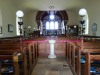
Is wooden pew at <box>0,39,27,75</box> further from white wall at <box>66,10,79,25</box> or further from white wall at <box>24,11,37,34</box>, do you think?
white wall at <box>66,10,79,25</box>

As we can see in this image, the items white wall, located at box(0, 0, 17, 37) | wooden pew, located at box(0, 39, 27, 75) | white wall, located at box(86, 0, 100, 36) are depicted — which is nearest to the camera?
wooden pew, located at box(0, 39, 27, 75)

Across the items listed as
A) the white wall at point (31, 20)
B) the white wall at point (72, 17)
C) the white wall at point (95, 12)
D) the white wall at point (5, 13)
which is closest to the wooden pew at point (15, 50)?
the white wall at point (5, 13)

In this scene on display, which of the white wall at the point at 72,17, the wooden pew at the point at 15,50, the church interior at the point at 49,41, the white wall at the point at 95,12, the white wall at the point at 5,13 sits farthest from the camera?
the white wall at the point at 72,17

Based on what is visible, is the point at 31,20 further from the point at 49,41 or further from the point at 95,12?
the point at 49,41

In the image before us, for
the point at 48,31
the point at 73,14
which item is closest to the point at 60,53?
the point at 73,14

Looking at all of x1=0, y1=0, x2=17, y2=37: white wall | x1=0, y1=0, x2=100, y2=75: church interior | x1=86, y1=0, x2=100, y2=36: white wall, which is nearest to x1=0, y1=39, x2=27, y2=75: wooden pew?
x1=0, y1=0, x2=100, y2=75: church interior

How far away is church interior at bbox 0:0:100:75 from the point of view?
3.47 metres

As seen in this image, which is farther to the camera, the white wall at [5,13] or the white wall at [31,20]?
the white wall at [31,20]

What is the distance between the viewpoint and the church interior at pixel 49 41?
3469mm

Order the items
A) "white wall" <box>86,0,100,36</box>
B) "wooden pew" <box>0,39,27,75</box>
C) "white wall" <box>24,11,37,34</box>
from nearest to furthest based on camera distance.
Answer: "wooden pew" <box>0,39,27,75</box>, "white wall" <box>86,0,100,36</box>, "white wall" <box>24,11,37,34</box>

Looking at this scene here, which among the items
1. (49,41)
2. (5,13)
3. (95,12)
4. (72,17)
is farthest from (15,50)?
(72,17)

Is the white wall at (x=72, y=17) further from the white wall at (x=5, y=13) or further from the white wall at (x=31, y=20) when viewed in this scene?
the white wall at (x=5, y=13)

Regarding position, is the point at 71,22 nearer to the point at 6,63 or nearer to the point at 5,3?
the point at 5,3

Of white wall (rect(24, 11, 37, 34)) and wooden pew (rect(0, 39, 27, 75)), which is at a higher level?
white wall (rect(24, 11, 37, 34))
